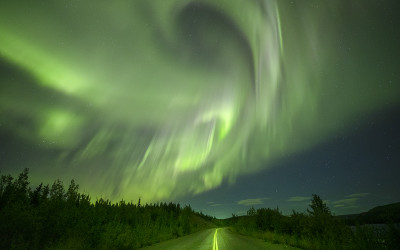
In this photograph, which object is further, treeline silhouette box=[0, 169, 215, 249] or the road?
the road

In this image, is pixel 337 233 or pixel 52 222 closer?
pixel 52 222

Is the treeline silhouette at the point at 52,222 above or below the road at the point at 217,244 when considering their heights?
above

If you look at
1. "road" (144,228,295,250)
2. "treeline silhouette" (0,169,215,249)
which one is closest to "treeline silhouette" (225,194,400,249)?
"road" (144,228,295,250)

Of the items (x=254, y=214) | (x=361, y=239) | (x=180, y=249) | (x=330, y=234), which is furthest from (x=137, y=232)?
(x=254, y=214)

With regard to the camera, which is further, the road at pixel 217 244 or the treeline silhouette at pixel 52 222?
the road at pixel 217 244

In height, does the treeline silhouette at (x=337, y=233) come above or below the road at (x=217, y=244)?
above

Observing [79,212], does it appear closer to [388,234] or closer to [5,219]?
[5,219]

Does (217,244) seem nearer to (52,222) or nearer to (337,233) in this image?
(337,233)

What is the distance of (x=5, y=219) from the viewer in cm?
767

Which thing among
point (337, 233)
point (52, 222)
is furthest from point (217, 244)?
point (52, 222)

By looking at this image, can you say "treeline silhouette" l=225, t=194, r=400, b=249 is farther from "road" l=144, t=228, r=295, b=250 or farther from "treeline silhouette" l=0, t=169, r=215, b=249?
"treeline silhouette" l=0, t=169, r=215, b=249

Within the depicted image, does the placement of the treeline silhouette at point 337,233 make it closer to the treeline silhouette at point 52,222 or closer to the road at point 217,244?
the road at point 217,244

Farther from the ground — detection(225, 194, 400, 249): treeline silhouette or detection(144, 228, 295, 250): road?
detection(225, 194, 400, 249): treeline silhouette

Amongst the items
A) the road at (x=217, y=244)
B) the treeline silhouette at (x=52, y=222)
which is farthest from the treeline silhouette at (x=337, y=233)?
the treeline silhouette at (x=52, y=222)
